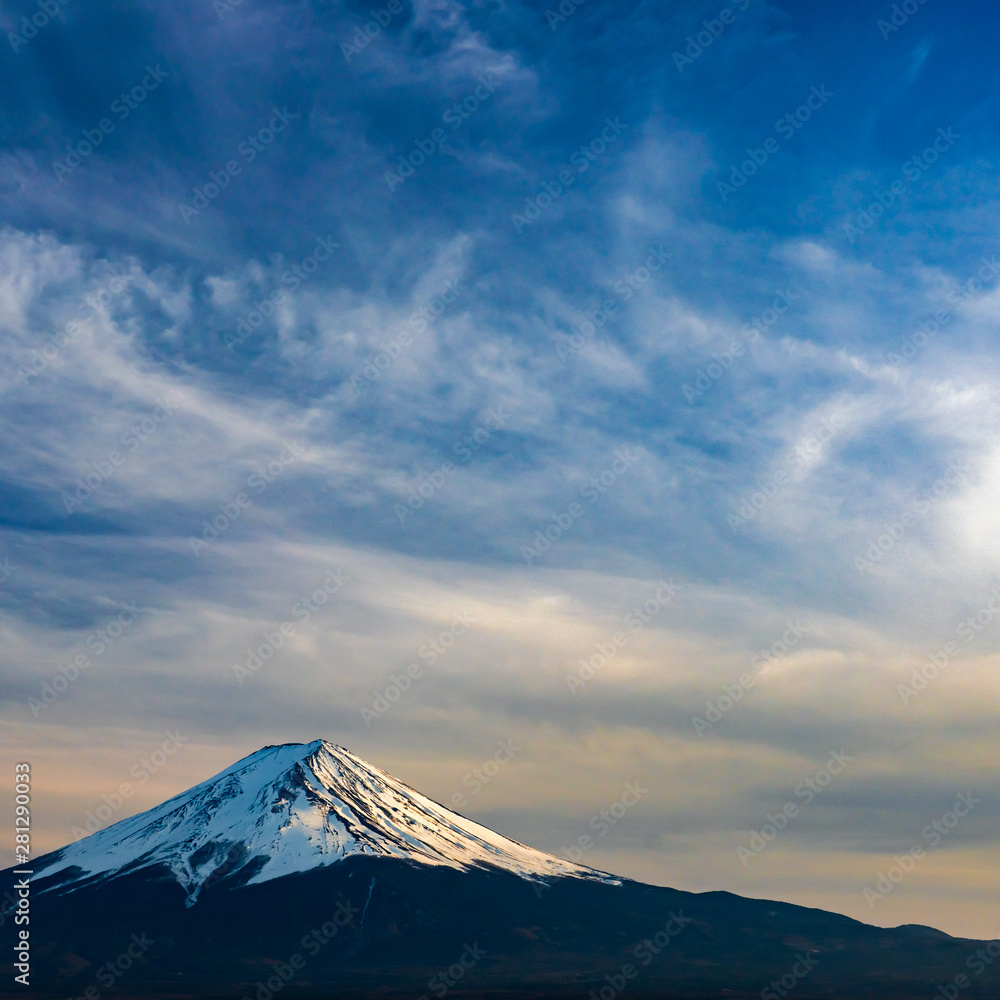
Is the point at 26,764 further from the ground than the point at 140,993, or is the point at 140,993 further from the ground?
the point at 26,764

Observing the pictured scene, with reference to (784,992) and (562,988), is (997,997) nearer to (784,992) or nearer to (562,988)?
(784,992)

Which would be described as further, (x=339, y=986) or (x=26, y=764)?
(x=339, y=986)

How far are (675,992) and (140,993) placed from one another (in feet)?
336

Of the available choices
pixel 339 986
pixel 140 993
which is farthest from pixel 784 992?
pixel 140 993

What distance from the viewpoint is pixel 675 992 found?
197 metres

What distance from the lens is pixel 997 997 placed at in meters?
199

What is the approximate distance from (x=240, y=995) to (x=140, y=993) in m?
19.6

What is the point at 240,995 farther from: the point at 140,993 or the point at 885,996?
the point at 885,996

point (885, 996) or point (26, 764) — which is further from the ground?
point (26, 764)

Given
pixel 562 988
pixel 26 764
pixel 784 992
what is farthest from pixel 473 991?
pixel 26 764

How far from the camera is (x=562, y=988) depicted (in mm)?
195625

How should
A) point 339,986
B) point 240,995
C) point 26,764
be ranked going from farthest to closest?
1. point 339,986
2. point 240,995
3. point 26,764

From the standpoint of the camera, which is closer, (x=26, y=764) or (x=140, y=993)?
(x=26, y=764)

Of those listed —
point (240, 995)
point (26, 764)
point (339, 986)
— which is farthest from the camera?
point (339, 986)
